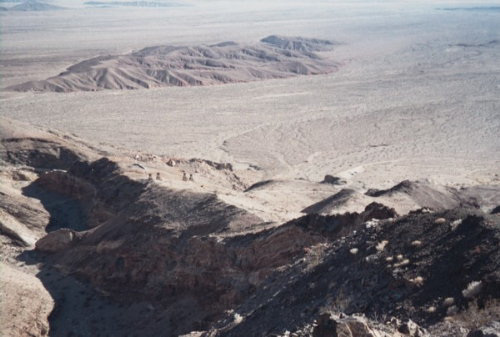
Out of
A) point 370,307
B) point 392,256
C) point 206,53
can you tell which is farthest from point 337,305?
point 206,53

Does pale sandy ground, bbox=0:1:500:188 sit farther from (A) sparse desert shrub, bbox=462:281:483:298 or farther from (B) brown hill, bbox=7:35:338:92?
(A) sparse desert shrub, bbox=462:281:483:298

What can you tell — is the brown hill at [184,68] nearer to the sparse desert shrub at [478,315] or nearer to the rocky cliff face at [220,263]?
the rocky cliff face at [220,263]

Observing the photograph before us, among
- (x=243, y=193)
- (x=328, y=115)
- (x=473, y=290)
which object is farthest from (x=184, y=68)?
(x=473, y=290)

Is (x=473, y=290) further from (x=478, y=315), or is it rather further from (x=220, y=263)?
(x=220, y=263)

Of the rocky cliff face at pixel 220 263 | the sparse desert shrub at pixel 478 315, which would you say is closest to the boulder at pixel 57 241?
the rocky cliff face at pixel 220 263

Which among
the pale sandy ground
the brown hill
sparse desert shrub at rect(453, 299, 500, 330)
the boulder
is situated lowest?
the pale sandy ground

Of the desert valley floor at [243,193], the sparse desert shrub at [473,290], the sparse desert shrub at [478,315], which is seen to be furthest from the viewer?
the desert valley floor at [243,193]

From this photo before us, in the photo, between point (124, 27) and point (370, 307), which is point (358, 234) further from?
point (124, 27)

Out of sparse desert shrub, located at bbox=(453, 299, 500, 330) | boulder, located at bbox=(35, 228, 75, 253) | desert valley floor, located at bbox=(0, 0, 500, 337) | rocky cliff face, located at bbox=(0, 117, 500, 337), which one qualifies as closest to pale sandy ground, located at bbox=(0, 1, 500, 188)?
desert valley floor, located at bbox=(0, 0, 500, 337)
